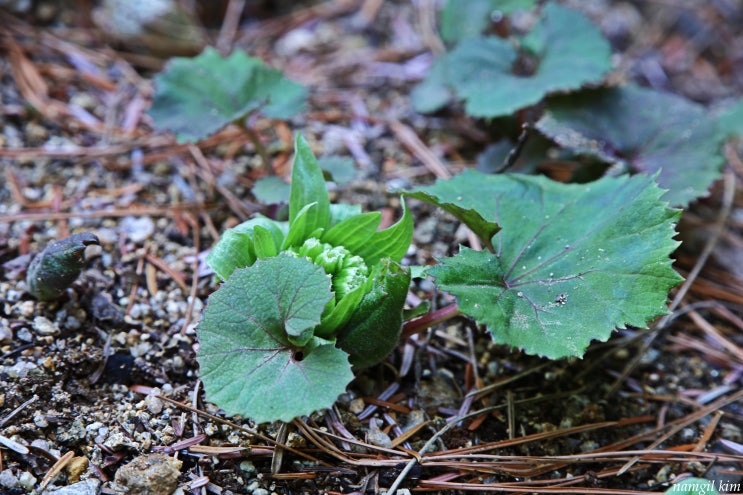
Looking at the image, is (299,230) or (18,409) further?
(299,230)

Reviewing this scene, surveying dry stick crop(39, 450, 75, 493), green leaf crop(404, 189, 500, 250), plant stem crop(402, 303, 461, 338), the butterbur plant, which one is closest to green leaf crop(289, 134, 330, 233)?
the butterbur plant

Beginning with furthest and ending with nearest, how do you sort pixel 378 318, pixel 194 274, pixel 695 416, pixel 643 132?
pixel 643 132 → pixel 194 274 → pixel 695 416 → pixel 378 318

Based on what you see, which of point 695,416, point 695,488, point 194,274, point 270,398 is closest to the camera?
point 270,398

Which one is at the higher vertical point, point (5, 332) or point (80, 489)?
point (5, 332)

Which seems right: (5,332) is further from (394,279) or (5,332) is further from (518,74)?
(518,74)

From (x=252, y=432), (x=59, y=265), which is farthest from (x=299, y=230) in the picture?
(x=59, y=265)

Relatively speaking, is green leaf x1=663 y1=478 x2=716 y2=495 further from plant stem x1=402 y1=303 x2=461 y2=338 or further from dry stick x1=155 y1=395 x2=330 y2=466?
dry stick x1=155 y1=395 x2=330 y2=466
